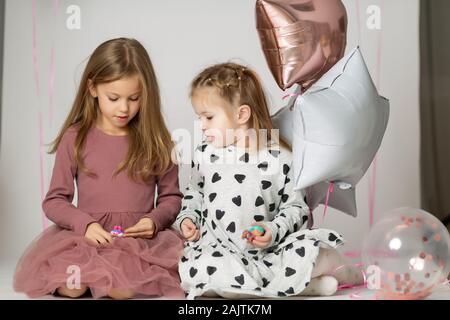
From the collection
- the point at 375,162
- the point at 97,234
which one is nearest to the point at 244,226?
the point at 97,234

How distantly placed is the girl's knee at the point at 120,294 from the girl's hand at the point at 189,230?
21 centimetres

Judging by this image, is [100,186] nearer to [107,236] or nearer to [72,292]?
[107,236]

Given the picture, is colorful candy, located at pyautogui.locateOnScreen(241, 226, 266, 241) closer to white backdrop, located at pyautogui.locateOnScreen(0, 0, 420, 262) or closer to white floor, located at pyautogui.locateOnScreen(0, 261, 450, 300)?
white floor, located at pyautogui.locateOnScreen(0, 261, 450, 300)

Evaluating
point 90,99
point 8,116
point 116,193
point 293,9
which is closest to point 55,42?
point 8,116

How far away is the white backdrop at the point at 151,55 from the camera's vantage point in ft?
8.39

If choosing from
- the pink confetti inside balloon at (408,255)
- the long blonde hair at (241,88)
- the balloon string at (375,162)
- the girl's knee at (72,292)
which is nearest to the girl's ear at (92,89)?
the long blonde hair at (241,88)

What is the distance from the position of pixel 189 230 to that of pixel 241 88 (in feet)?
1.22

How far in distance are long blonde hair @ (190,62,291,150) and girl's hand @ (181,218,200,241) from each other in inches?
10.1

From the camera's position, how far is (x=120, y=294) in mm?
1751

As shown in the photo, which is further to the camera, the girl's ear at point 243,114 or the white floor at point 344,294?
the girl's ear at point 243,114

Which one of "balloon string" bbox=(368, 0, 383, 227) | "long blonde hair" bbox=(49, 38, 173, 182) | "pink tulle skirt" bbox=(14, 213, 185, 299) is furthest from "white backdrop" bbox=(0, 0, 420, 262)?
"pink tulle skirt" bbox=(14, 213, 185, 299)

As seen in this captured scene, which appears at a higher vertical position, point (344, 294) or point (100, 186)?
point (100, 186)

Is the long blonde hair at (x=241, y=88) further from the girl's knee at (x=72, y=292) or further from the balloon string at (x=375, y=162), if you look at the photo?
the balloon string at (x=375, y=162)

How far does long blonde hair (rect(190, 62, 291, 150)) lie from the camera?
188cm
